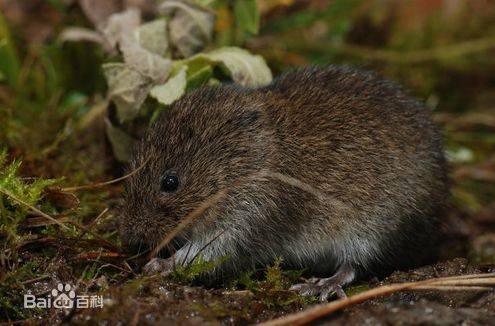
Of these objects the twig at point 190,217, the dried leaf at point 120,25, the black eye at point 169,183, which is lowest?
the twig at point 190,217

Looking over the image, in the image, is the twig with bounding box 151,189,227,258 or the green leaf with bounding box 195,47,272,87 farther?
the green leaf with bounding box 195,47,272,87

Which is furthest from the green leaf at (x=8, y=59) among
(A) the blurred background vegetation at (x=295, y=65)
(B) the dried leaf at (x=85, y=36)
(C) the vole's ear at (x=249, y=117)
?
(C) the vole's ear at (x=249, y=117)

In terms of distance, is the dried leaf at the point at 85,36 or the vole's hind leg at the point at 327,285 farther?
the dried leaf at the point at 85,36

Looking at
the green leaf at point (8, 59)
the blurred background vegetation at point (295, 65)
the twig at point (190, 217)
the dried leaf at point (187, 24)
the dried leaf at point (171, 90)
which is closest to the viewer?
the twig at point (190, 217)

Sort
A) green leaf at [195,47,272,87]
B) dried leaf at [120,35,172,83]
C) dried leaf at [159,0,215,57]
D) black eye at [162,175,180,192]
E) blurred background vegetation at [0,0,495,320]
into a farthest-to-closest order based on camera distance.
A: dried leaf at [159,0,215,57] → blurred background vegetation at [0,0,495,320] → green leaf at [195,47,272,87] → dried leaf at [120,35,172,83] → black eye at [162,175,180,192]

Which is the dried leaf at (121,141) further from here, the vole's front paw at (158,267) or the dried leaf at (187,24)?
the vole's front paw at (158,267)

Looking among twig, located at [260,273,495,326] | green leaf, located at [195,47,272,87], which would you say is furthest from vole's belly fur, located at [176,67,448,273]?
twig, located at [260,273,495,326]

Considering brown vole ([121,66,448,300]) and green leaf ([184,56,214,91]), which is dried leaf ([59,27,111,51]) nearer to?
green leaf ([184,56,214,91])

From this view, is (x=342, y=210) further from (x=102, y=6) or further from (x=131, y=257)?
(x=102, y=6)
